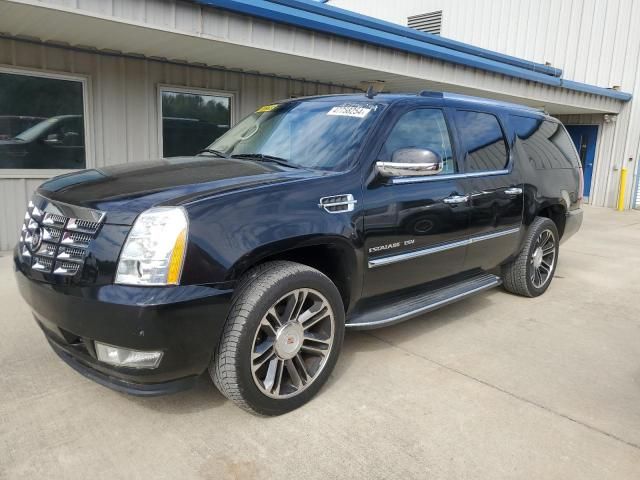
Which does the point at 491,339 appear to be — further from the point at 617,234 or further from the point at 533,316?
the point at 617,234

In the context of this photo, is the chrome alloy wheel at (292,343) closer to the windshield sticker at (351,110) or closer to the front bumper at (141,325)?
the front bumper at (141,325)

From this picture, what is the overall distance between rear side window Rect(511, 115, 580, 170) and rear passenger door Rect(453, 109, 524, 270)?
364 mm

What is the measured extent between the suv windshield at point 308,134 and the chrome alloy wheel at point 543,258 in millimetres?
2611

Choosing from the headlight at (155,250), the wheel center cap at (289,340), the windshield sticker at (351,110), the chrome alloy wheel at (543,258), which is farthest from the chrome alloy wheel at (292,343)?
the chrome alloy wheel at (543,258)

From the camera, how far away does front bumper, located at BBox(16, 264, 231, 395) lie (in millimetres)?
2400

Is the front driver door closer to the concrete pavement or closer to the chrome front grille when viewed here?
the concrete pavement

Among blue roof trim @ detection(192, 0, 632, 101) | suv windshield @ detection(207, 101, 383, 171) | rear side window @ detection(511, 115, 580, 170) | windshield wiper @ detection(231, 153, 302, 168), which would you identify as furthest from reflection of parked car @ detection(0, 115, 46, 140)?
rear side window @ detection(511, 115, 580, 170)

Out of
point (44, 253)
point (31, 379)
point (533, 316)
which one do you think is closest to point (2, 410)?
point (31, 379)

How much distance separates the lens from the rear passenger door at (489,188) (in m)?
4.19

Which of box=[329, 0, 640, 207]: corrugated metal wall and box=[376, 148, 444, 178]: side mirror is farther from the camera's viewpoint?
box=[329, 0, 640, 207]: corrugated metal wall

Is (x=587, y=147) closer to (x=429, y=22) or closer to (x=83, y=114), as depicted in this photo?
(x=429, y=22)

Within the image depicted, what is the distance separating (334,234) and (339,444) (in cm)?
117

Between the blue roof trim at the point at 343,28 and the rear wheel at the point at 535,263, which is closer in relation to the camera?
the rear wheel at the point at 535,263

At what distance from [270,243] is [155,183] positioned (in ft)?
2.44
